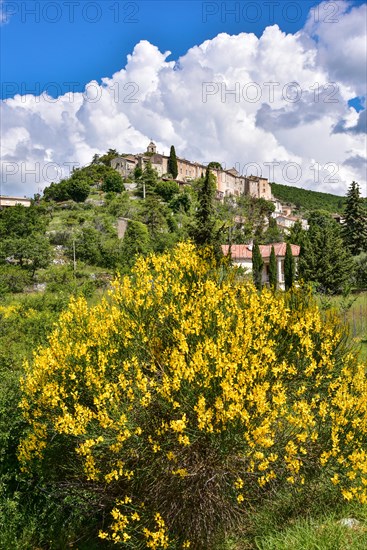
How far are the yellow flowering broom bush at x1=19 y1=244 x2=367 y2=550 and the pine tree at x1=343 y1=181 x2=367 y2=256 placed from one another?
36.3 metres

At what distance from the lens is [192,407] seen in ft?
14.5

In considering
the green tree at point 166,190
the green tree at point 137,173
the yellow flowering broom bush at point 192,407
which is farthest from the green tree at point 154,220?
the yellow flowering broom bush at point 192,407

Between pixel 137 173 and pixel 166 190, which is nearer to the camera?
pixel 166 190

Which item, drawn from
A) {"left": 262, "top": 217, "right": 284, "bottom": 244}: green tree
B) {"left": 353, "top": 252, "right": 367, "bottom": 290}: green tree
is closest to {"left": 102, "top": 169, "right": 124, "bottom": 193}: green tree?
{"left": 262, "top": 217, "right": 284, "bottom": 244}: green tree

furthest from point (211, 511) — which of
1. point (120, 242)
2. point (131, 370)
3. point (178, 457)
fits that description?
point (120, 242)

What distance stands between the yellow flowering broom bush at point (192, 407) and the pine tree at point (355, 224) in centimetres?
3625

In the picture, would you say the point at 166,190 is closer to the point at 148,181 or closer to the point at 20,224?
the point at 148,181

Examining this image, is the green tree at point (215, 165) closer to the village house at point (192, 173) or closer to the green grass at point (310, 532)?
the village house at point (192, 173)

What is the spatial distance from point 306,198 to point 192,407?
13019 cm

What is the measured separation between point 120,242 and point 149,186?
29718 mm

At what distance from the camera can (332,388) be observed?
16.4ft

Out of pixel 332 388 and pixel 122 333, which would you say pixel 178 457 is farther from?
pixel 332 388

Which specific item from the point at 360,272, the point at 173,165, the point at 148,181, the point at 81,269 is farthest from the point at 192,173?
the point at 360,272

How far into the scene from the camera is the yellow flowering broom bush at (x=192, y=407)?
4293mm
